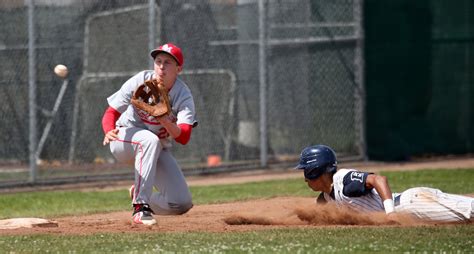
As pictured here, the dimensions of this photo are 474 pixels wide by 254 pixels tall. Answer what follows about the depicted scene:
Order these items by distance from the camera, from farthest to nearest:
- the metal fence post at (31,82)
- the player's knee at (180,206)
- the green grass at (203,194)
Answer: the metal fence post at (31,82), the green grass at (203,194), the player's knee at (180,206)

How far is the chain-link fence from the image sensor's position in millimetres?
12883

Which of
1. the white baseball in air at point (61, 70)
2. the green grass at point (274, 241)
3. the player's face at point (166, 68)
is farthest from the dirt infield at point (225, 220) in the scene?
the white baseball in air at point (61, 70)

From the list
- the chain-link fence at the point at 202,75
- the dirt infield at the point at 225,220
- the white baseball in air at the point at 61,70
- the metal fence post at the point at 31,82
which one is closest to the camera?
the dirt infield at the point at 225,220

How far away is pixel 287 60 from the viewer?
51.0 ft

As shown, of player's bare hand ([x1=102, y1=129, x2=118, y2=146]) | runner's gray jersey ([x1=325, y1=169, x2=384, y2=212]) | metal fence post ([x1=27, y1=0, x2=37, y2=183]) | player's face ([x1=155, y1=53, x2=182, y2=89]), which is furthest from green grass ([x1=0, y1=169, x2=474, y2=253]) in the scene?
metal fence post ([x1=27, y1=0, x2=37, y2=183])

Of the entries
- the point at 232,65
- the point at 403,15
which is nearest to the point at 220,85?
the point at 232,65

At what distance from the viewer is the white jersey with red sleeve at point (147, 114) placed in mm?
8320

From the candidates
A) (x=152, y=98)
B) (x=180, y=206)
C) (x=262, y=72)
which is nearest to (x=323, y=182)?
(x=180, y=206)

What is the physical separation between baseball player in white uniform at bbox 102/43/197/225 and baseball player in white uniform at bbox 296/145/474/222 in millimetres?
1043

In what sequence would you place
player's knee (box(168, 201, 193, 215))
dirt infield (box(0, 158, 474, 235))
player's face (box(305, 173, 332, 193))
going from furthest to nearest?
1. player's knee (box(168, 201, 193, 215))
2. player's face (box(305, 173, 332, 193))
3. dirt infield (box(0, 158, 474, 235))

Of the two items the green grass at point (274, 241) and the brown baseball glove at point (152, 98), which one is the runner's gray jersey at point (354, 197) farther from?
the brown baseball glove at point (152, 98)

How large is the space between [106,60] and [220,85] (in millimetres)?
1818

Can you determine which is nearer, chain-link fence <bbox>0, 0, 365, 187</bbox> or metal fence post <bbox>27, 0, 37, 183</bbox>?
metal fence post <bbox>27, 0, 37, 183</bbox>

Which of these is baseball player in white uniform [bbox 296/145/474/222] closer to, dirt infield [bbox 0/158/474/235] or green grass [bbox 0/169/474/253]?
dirt infield [bbox 0/158/474/235]
